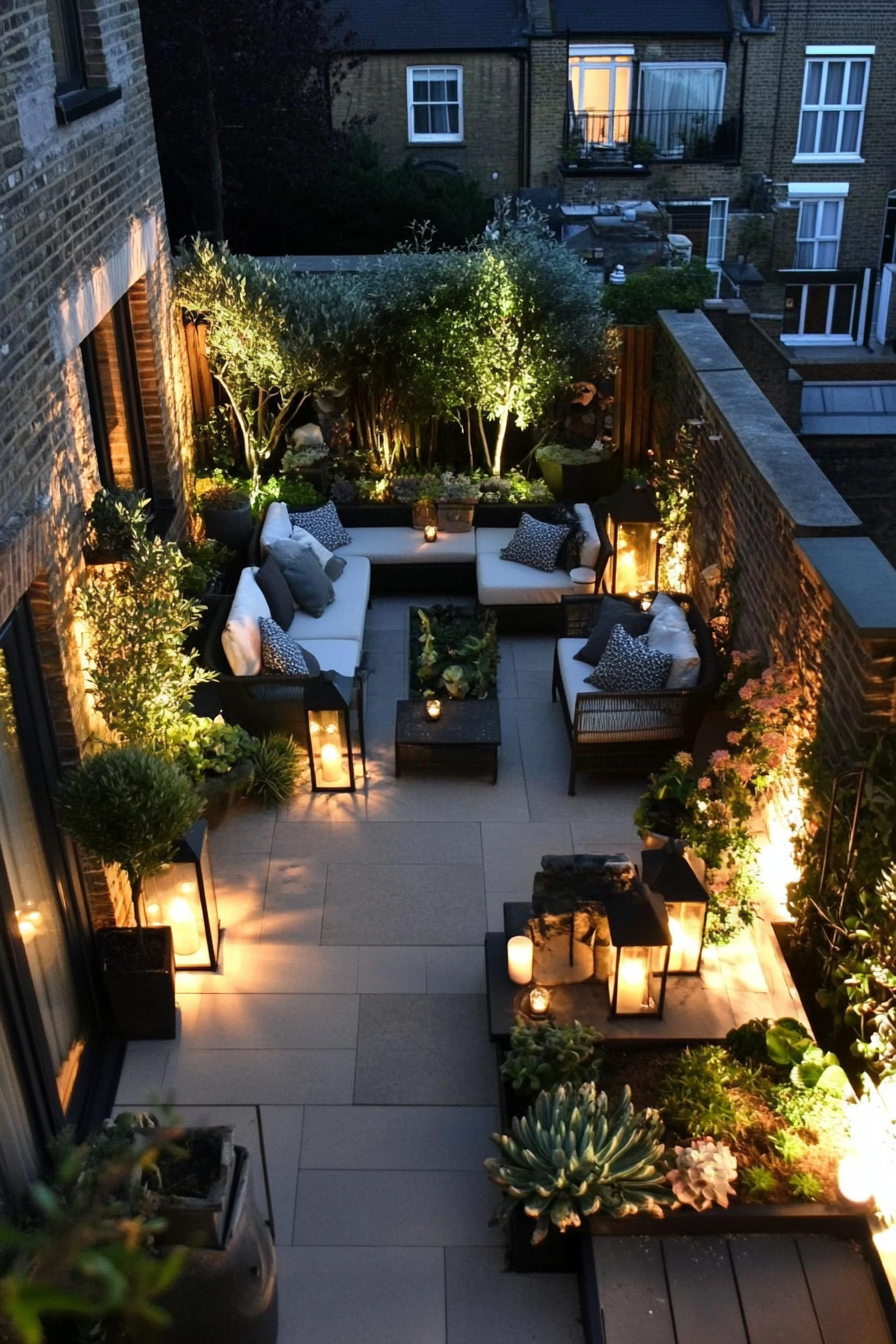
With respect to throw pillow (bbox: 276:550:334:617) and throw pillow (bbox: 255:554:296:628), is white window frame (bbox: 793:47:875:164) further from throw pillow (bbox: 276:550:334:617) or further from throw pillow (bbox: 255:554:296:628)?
throw pillow (bbox: 255:554:296:628)

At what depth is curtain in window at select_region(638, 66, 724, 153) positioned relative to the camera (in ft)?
65.6

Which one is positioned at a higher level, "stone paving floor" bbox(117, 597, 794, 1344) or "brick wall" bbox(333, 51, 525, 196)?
"brick wall" bbox(333, 51, 525, 196)

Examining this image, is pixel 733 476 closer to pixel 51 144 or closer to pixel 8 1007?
pixel 51 144

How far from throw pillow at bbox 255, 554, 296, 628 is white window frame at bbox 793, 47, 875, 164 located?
1673 cm

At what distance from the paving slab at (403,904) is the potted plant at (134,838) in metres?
0.95

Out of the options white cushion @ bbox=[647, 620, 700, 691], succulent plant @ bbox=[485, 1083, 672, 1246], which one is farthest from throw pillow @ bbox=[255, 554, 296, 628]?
succulent plant @ bbox=[485, 1083, 672, 1246]

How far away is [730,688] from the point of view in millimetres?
6801

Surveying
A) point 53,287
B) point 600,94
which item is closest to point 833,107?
point 600,94

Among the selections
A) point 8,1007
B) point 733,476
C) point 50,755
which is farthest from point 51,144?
point 733,476

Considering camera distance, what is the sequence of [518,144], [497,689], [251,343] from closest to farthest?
[497,689]
[251,343]
[518,144]

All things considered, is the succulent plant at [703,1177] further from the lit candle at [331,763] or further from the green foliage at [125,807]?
the lit candle at [331,763]

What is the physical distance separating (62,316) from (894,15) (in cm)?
1990

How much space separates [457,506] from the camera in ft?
32.1

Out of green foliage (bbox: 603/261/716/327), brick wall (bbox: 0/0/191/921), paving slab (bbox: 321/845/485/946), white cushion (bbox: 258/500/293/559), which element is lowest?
paving slab (bbox: 321/845/485/946)
